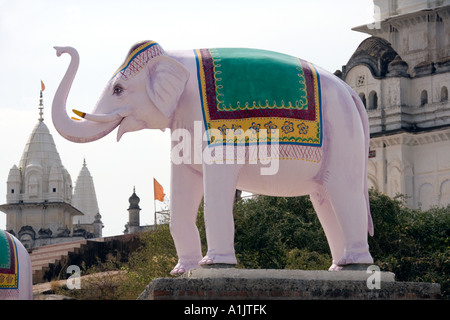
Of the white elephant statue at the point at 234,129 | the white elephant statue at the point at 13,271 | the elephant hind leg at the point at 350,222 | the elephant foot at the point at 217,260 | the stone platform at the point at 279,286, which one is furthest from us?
the white elephant statue at the point at 13,271

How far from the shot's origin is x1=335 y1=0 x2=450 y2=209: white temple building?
186 ft

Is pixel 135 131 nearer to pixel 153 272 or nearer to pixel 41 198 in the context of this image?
pixel 153 272

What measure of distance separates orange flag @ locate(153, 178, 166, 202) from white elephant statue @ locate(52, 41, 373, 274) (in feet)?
91.8

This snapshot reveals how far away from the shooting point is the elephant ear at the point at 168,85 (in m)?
14.5

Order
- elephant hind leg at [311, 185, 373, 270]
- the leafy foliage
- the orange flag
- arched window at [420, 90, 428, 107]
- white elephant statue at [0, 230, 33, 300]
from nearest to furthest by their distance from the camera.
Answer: elephant hind leg at [311, 185, 373, 270]
white elephant statue at [0, 230, 33, 300]
the leafy foliage
the orange flag
arched window at [420, 90, 428, 107]

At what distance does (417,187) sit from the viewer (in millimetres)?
57125

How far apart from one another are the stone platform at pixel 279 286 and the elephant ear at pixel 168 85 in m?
1.93

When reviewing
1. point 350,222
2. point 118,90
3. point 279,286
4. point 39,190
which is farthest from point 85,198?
point 279,286

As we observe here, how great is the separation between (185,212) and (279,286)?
70.0 inches

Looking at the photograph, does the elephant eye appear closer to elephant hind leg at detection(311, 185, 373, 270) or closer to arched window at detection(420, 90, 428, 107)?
elephant hind leg at detection(311, 185, 373, 270)

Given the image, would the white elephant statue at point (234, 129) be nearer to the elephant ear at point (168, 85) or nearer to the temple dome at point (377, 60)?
the elephant ear at point (168, 85)

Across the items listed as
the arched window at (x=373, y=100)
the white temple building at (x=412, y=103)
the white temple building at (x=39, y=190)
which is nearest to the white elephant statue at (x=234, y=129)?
the white temple building at (x=412, y=103)

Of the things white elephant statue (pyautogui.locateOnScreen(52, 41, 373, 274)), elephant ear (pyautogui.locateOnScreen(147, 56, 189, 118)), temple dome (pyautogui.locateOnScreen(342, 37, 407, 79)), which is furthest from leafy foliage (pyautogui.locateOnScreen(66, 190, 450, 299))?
temple dome (pyautogui.locateOnScreen(342, 37, 407, 79))
